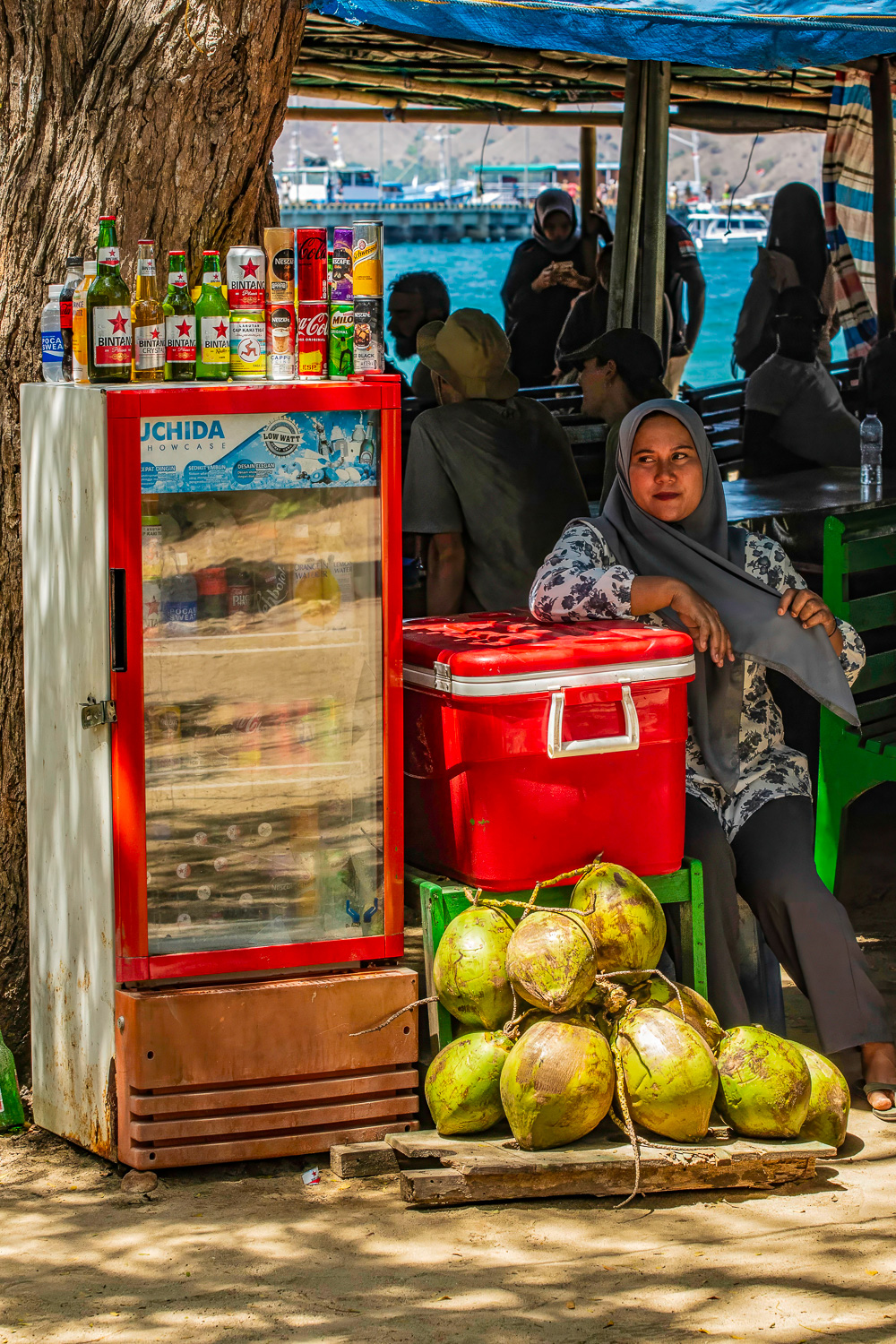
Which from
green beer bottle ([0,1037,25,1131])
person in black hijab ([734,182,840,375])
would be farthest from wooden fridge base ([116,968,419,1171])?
person in black hijab ([734,182,840,375])

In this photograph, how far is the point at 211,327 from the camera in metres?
3.23

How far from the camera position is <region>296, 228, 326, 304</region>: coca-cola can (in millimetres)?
3287

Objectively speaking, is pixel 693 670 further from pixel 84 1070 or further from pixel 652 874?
pixel 84 1070

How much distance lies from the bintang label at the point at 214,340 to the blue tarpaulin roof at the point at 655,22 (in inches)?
70.0

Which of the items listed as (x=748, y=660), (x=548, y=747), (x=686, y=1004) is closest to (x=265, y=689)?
(x=548, y=747)

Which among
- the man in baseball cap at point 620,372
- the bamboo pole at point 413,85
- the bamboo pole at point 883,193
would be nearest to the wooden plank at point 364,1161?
the man in baseball cap at point 620,372

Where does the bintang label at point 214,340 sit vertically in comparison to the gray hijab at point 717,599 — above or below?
above

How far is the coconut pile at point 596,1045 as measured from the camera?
309cm

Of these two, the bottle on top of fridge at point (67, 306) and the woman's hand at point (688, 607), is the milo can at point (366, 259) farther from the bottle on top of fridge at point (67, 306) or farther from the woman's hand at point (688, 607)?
the woman's hand at point (688, 607)

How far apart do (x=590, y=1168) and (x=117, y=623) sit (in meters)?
1.50

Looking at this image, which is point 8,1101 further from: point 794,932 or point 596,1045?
point 794,932

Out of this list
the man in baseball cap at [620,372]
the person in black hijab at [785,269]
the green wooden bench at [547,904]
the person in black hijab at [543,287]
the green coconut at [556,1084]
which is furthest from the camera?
the person in black hijab at [543,287]

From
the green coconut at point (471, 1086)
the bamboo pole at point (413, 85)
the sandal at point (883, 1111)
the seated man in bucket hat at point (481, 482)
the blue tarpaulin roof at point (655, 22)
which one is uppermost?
the bamboo pole at point (413, 85)

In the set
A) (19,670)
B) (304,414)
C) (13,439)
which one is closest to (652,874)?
(304,414)
